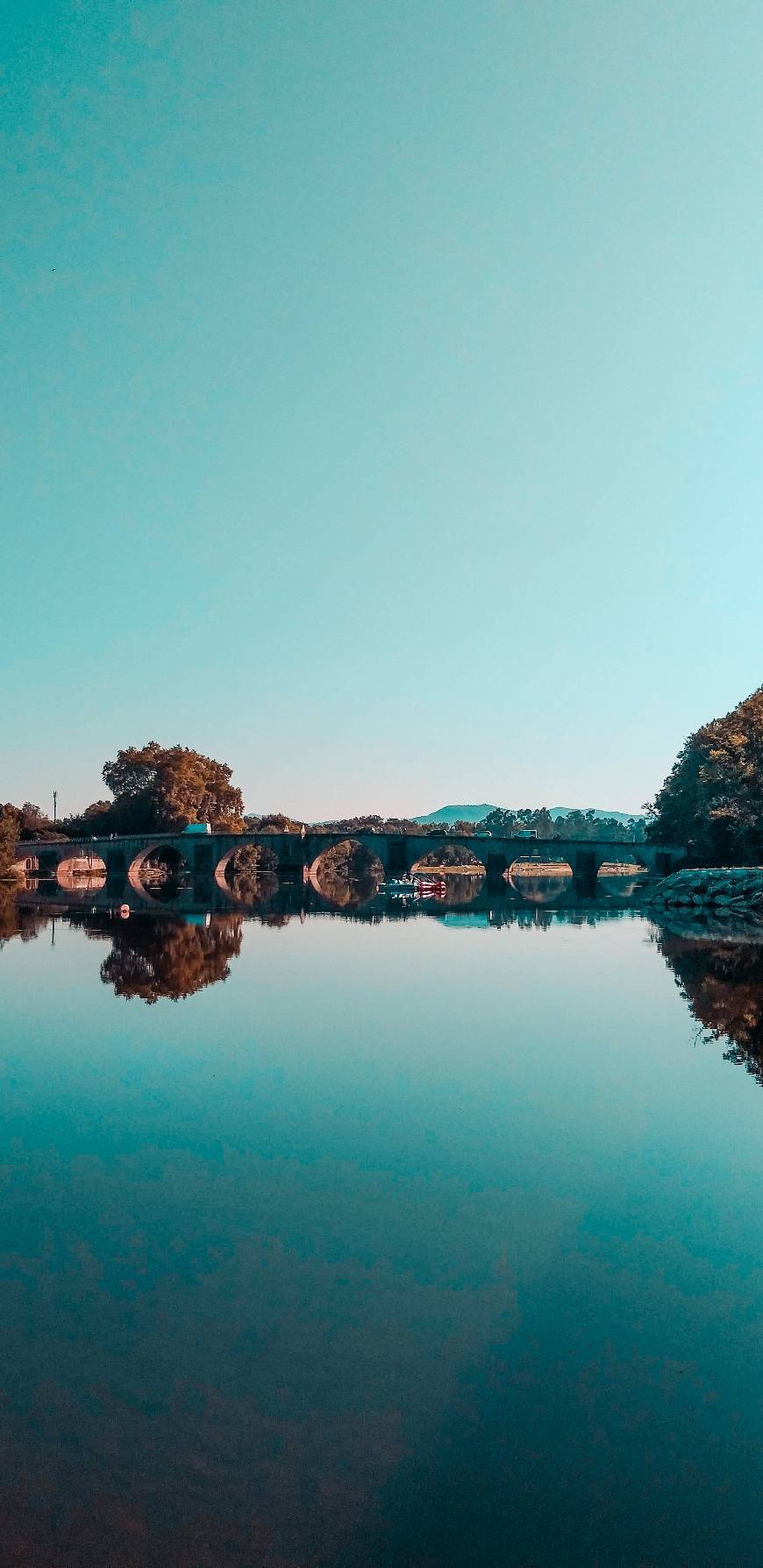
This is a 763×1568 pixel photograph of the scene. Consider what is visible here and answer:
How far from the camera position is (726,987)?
3297 cm

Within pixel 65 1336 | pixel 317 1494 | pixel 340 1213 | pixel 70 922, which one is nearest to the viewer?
pixel 317 1494

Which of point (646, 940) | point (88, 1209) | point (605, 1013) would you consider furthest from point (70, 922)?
point (88, 1209)

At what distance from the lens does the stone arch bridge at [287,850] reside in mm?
127688

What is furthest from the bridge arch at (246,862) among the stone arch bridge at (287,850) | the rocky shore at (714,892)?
the rocky shore at (714,892)

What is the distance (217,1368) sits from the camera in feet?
29.8

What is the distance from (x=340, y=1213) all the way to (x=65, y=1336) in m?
4.51

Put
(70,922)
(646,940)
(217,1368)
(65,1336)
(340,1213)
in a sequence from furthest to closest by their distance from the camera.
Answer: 1. (70,922)
2. (646,940)
3. (340,1213)
4. (65,1336)
5. (217,1368)

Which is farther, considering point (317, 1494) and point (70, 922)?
point (70, 922)

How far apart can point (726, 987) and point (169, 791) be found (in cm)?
12430

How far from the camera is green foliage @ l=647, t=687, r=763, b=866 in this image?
7500 cm

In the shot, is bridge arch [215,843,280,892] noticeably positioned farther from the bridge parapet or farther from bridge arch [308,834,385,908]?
bridge arch [308,834,385,908]

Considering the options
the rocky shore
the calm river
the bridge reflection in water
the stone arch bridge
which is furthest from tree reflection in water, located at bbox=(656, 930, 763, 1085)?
the stone arch bridge

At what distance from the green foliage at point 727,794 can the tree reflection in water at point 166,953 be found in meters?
43.1

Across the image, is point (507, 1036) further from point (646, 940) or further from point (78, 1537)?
point (646, 940)
